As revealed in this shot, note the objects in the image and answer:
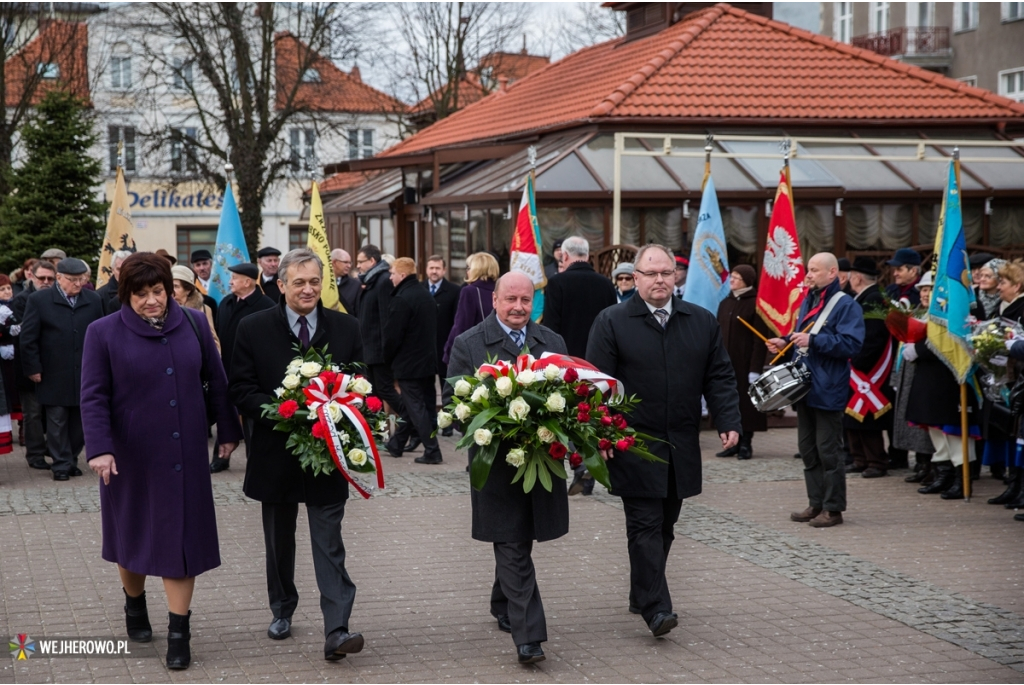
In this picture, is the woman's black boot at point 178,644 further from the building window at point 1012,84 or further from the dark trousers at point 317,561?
the building window at point 1012,84

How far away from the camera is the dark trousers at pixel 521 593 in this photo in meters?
5.75

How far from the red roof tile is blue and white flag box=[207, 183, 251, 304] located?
18.5 ft

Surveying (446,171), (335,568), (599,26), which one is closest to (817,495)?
(335,568)

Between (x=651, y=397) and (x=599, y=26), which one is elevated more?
(x=599, y=26)

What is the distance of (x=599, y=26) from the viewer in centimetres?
4238

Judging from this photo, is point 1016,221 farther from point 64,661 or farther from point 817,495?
point 64,661

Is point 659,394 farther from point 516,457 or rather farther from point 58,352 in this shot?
point 58,352

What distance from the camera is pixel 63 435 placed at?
11.5m

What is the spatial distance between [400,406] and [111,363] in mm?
7856

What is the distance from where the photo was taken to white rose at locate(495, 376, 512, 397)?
18.4 ft

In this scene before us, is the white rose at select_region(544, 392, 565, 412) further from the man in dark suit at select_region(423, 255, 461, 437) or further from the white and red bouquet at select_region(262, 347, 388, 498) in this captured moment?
the man in dark suit at select_region(423, 255, 461, 437)

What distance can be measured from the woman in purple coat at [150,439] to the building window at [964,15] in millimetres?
37823

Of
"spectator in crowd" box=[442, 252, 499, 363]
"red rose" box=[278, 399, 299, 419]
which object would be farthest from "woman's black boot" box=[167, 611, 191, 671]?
"spectator in crowd" box=[442, 252, 499, 363]

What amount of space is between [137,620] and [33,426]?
22.5ft
